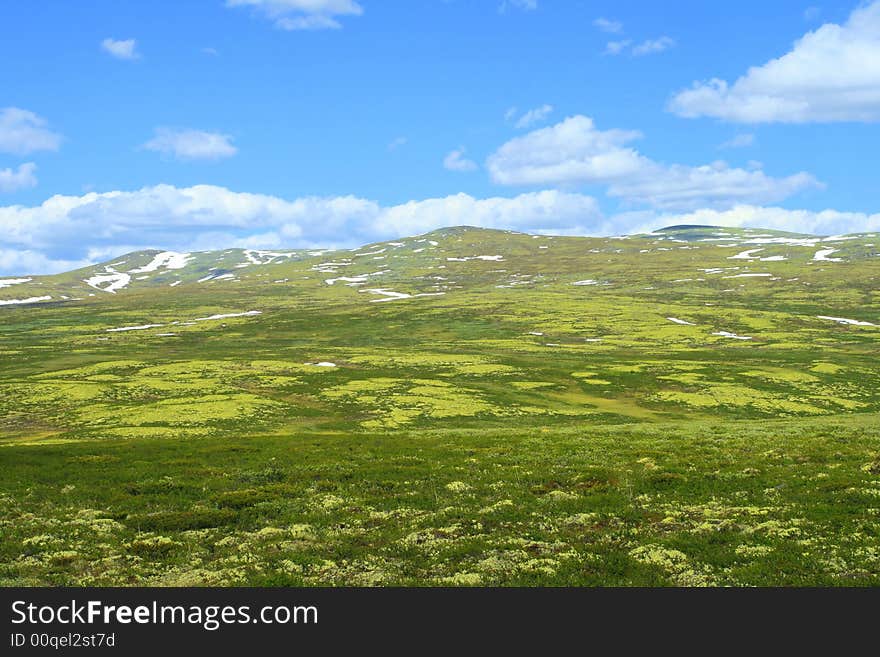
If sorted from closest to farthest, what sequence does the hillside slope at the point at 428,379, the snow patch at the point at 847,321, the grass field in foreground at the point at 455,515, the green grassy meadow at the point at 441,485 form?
the grass field in foreground at the point at 455,515
the green grassy meadow at the point at 441,485
the hillside slope at the point at 428,379
the snow patch at the point at 847,321

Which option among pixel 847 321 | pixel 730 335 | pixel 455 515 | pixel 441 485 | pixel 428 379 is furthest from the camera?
pixel 847 321

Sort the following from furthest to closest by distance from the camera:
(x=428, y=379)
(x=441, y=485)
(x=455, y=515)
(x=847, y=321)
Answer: (x=847, y=321) → (x=428, y=379) → (x=441, y=485) → (x=455, y=515)

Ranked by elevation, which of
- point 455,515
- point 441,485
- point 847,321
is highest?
point 455,515

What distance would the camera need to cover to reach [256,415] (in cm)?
7994

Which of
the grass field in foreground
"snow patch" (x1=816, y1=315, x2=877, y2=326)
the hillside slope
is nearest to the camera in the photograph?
the grass field in foreground

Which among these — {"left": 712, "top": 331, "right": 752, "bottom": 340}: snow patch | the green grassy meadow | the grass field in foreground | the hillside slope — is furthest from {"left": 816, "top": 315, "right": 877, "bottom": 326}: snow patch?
the grass field in foreground

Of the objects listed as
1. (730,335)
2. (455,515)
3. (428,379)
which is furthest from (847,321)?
(455,515)

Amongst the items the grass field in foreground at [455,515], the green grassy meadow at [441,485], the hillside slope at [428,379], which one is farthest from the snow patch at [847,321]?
the grass field in foreground at [455,515]

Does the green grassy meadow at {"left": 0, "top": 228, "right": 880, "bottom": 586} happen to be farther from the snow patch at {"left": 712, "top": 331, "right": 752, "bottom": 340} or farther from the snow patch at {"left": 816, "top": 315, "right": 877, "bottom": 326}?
the snow patch at {"left": 816, "top": 315, "right": 877, "bottom": 326}

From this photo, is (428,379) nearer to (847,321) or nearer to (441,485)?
(441,485)

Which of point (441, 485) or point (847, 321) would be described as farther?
point (847, 321)

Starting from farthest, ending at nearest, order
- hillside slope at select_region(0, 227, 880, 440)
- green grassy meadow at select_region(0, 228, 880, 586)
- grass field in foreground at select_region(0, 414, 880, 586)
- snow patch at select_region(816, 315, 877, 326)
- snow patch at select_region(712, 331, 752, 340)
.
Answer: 1. snow patch at select_region(816, 315, 877, 326)
2. snow patch at select_region(712, 331, 752, 340)
3. hillside slope at select_region(0, 227, 880, 440)
4. green grassy meadow at select_region(0, 228, 880, 586)
5. grass field in foreground at select_region(0, 414, 880, 586)

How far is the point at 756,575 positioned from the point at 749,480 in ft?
45.4

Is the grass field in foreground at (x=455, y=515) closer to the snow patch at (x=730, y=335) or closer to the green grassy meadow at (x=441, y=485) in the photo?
the green grassy meadow at (x=441, y=485)
